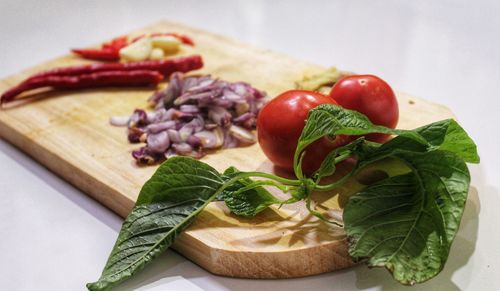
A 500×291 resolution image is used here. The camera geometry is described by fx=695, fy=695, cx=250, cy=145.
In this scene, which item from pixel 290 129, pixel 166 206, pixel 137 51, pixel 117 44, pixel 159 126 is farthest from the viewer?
pixel 117 44

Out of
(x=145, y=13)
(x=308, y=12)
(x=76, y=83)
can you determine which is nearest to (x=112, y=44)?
(x=76, y=83)

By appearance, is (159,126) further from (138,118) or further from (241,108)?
(241,108)

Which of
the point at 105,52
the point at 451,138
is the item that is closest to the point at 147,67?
the point at 105,52

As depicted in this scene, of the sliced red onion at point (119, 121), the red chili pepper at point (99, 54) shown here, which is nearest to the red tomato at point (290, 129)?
the sliced red onion at point (119, 121)

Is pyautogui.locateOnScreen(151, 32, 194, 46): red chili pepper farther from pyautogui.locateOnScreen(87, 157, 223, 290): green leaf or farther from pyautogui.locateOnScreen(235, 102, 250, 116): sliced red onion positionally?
pyautogui.locateOnScreen(87, 157, 223, 290): green leaf

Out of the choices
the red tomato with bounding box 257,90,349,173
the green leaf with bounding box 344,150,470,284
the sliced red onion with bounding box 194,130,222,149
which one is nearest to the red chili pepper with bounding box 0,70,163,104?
the sliced red onion with bounding box 194,130,222,149

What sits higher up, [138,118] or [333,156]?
[333,156]
